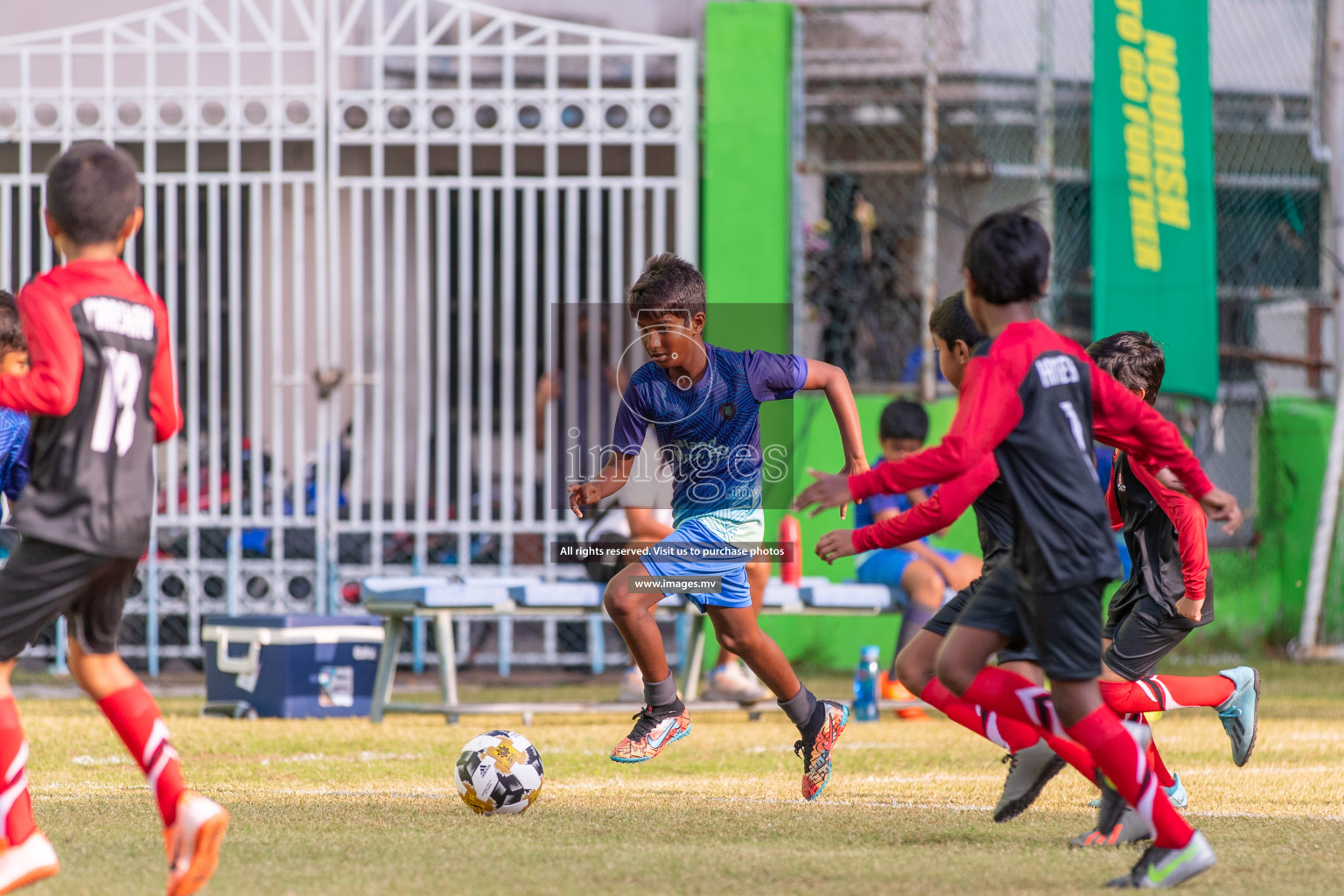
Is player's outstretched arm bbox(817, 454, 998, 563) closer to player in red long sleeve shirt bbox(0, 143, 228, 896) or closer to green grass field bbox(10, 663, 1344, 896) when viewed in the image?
green grass field bbox(10, 663, 1344, 896)

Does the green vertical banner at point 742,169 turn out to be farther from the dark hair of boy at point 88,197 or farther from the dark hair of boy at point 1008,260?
the dark hair of boy at point 88,197

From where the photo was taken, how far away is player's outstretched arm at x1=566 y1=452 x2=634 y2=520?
16.7 feet

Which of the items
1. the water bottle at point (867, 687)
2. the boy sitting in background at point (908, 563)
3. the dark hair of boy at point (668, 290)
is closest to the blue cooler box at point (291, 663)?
the water bottle at point (867, 687)

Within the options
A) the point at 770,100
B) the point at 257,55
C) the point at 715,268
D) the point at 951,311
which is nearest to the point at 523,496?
the point at 715,268

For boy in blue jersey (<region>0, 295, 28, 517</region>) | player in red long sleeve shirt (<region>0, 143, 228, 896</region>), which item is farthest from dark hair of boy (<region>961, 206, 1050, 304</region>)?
boy in blue jersey (<region>0, 295, 28, 517</region>)

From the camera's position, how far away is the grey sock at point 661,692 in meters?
5.29

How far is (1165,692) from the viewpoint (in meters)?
5.17

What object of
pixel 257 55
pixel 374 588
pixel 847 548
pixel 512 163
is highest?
pixel 257 55

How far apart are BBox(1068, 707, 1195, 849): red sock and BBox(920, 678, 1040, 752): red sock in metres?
0.63

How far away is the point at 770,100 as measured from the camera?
10.0 meters

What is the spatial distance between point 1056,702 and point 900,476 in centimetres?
67

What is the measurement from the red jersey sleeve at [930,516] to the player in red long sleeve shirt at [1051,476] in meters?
0.27

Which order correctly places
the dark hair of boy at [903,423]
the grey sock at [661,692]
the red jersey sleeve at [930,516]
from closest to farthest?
the red jersey sleeve at [930,516] → the grey sock at [661,692] → the dark hair of boy at [903,423]

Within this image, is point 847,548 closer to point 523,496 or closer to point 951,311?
point 951,311
